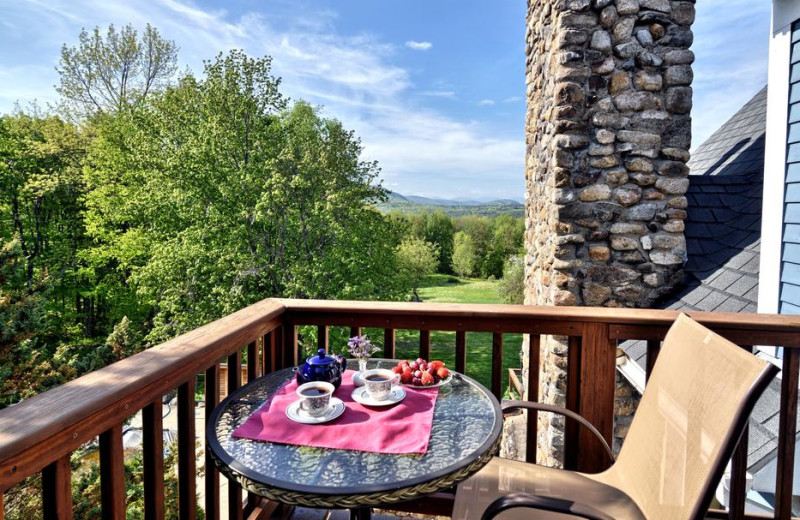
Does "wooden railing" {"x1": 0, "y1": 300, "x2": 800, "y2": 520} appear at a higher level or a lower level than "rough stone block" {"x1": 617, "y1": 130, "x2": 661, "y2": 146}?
lower

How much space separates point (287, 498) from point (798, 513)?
2.49 m

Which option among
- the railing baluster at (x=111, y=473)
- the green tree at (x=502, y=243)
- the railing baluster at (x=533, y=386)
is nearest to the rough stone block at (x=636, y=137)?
the railing baluster at (x=533, y=386)

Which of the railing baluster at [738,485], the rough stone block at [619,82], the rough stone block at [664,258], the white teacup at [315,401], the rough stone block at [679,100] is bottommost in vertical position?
the railing baluster at [738,485]

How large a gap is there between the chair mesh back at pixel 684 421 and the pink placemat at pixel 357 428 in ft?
2.18

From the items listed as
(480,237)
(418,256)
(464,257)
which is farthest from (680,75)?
(480,237)

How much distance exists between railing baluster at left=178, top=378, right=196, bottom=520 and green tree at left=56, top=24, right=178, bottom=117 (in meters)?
15.9

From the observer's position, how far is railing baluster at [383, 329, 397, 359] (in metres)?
2.03

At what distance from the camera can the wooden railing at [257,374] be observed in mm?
875

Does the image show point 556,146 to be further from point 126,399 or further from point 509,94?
point 509,94

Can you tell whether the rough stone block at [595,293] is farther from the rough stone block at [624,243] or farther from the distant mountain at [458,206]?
the distant mountain at [458,206]

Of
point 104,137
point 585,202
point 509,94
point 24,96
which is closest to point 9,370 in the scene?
point 585,202

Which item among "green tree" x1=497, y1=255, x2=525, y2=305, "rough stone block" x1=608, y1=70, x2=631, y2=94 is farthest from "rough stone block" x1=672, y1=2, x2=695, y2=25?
"green tree" x1=497, y1=255, x2=525, y2=305

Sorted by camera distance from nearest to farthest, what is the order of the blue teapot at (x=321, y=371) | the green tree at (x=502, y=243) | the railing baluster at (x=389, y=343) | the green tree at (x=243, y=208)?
1. the blue teapot at (x=321, y=371)
2. the railing baluster at (x=389, y=343)
3. the green tree at (x=243, y=208)
4. the green tree at (x=502, y=243)

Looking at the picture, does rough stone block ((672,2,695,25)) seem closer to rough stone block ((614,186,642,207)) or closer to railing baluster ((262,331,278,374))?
rough stone block ((614,186,642,207))
